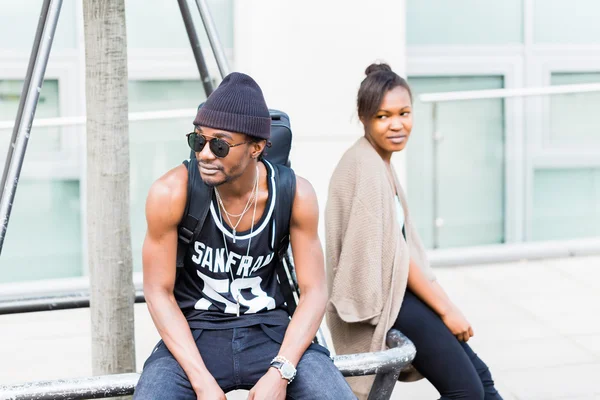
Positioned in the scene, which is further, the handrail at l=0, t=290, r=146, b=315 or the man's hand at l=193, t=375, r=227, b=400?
the handrail at l=0, t=290, r=146, b=315

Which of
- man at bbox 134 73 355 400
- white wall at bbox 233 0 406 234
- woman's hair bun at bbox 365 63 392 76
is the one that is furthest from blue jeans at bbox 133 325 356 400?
white wall at bbox 233 0 406 234

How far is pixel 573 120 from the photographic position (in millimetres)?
7785

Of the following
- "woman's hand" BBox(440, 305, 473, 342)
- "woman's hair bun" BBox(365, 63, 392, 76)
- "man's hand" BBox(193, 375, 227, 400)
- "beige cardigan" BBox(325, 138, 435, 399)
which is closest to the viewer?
"man's hand" BBox(193, 375, 227, 400)

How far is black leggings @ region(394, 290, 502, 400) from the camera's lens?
368cm

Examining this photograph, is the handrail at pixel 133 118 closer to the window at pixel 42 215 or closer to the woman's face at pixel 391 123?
the window at pixel 42 215

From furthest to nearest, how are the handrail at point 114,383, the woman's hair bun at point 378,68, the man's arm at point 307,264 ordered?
the woman's hair bun at point 378,68
the man's arm at point 307,264
the handrail at point 114,383

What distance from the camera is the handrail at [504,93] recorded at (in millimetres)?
7539

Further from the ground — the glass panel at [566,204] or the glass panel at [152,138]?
the glass panel at [152,138]

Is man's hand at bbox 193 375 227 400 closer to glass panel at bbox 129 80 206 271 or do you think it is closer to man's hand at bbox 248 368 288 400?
man's hand at bbox 248 368 288 400

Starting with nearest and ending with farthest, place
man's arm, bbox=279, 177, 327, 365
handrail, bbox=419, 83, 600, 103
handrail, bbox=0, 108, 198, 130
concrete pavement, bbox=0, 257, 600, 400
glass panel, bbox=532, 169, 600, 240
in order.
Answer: man's arm, bbox=279, 177, 327, 365 → concrete pavement, bbox=0, 257, 600, 400 → handrail, bbox=0, 108, 198, 130 → handrail, bbox=419, 83, 600, 103 → glass panel, bbox=532, 169, 600, 240

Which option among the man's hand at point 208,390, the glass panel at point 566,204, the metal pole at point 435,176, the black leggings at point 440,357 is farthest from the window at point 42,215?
the man's hand at point 208,390

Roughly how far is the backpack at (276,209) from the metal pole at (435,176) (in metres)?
4.16

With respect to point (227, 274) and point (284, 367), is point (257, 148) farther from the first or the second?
point (284, 367)

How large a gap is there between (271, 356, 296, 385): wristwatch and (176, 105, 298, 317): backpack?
13.4 inches
